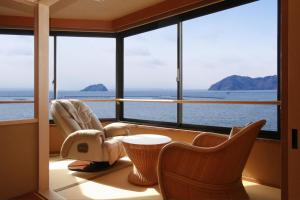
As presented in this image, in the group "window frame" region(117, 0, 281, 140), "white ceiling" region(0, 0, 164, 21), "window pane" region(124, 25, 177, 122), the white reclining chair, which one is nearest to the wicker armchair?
"window frame" region(117, 0, 281, 140)

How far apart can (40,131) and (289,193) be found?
2.18 m

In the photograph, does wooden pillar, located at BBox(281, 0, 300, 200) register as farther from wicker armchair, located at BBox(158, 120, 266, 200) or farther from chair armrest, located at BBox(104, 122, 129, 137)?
chair armrest, located at BBox(104, 122, 129, 137)

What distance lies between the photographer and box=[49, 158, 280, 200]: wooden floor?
2404 millimetres

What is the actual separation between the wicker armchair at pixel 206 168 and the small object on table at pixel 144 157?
0.66m

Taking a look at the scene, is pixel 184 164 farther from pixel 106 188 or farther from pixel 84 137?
pixel 84 137

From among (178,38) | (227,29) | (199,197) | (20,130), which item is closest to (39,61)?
(20,130)

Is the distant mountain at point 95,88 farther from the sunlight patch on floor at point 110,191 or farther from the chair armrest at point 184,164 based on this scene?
the chair armrest at point 184,164

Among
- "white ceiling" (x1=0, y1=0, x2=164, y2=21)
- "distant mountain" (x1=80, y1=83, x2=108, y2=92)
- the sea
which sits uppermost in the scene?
"white ceiling" (x1=0, y1=0, x2=164, y2=21)

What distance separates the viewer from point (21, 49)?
35.6ft

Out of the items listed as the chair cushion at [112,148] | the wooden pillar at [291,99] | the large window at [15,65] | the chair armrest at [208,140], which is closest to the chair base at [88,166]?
the chair cushion at [112,148]

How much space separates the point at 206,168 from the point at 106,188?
1261 millimetres

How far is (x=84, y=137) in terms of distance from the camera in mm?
2988

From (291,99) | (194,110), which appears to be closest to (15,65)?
(291,99)

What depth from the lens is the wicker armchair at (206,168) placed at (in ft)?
5.85
